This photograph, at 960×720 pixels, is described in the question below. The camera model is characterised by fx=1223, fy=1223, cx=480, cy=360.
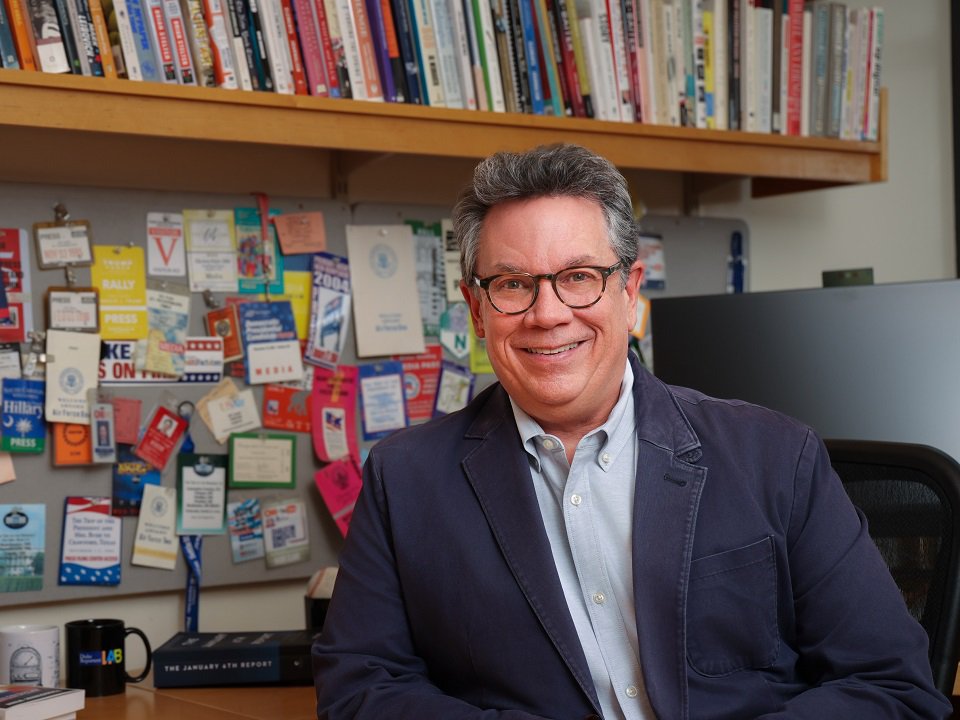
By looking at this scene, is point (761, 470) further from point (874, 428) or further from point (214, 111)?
point (214, 111)

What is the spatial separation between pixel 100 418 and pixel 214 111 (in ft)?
1.86

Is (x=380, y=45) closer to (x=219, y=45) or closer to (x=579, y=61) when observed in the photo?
(x=219, y=45)

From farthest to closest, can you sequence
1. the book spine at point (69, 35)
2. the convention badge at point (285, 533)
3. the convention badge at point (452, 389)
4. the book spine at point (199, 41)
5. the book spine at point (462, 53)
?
the convention badge at point (452, 389), the convention badge at point (285, 533), the book spine at point (462, 53), the book spine at point (199, 41), the book spine at point (69, 35)

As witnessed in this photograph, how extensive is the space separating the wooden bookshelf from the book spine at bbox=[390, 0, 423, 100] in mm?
52

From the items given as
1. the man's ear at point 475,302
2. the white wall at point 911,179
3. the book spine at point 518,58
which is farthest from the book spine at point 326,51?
the white wall at point 911,179

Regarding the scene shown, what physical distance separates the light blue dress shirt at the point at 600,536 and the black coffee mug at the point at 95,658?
81 centimetres

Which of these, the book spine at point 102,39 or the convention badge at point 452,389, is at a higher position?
the book spine at point 102,39

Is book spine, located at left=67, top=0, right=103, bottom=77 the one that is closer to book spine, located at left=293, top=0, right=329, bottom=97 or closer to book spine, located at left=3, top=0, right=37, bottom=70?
book spine, located at left=3, top=0, right=37, bottom=70

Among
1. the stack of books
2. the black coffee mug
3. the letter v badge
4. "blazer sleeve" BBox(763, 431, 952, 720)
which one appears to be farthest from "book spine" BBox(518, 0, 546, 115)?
the black coffee mug

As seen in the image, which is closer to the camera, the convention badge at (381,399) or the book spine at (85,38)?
the book spine at (85,38)

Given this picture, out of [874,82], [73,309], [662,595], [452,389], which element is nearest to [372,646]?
[662,595]

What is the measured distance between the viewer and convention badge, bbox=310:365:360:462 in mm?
2297

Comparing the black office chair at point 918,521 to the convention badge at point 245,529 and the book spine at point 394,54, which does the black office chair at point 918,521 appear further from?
the convention badge at point 245,529

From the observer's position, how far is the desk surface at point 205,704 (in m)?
1.73
